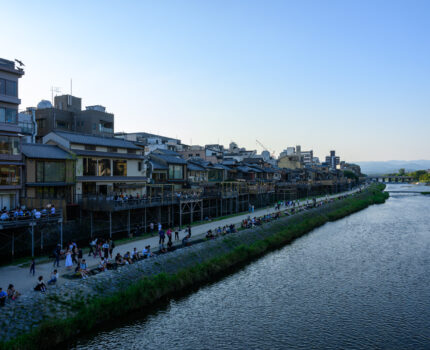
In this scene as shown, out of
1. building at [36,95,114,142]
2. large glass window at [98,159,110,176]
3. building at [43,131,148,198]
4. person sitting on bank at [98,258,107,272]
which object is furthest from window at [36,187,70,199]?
building at [36,95,114,142]

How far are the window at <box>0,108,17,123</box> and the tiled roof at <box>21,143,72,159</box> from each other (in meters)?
3.61

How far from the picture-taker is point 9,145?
31.1 meters

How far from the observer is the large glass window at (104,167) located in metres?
40.6

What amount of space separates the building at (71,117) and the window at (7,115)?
25.9 meters

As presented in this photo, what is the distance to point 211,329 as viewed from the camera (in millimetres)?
20438

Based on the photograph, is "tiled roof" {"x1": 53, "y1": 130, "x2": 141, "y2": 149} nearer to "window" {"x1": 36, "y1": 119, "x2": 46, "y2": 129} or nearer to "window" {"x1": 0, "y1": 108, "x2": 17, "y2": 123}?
"window" {"x1": 0, "y1": 108, "x2": 17, "y2": 123}

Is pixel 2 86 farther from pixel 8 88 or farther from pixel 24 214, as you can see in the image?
pixel 24 214

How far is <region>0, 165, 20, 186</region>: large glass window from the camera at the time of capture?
102 ft

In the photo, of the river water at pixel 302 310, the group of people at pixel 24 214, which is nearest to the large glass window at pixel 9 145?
the group of people at pixel 24 214

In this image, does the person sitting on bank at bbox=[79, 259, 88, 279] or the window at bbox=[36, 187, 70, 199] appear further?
the window at bbox=[36, 187, 70, 199]

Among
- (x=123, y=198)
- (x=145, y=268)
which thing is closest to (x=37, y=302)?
(x=145, y=268)

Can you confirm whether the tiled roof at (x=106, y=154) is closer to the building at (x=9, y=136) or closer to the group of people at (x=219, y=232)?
the building at (x=9, y=136)

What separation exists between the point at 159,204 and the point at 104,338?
76.4 feet

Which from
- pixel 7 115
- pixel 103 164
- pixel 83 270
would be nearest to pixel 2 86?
pixel 7 115
